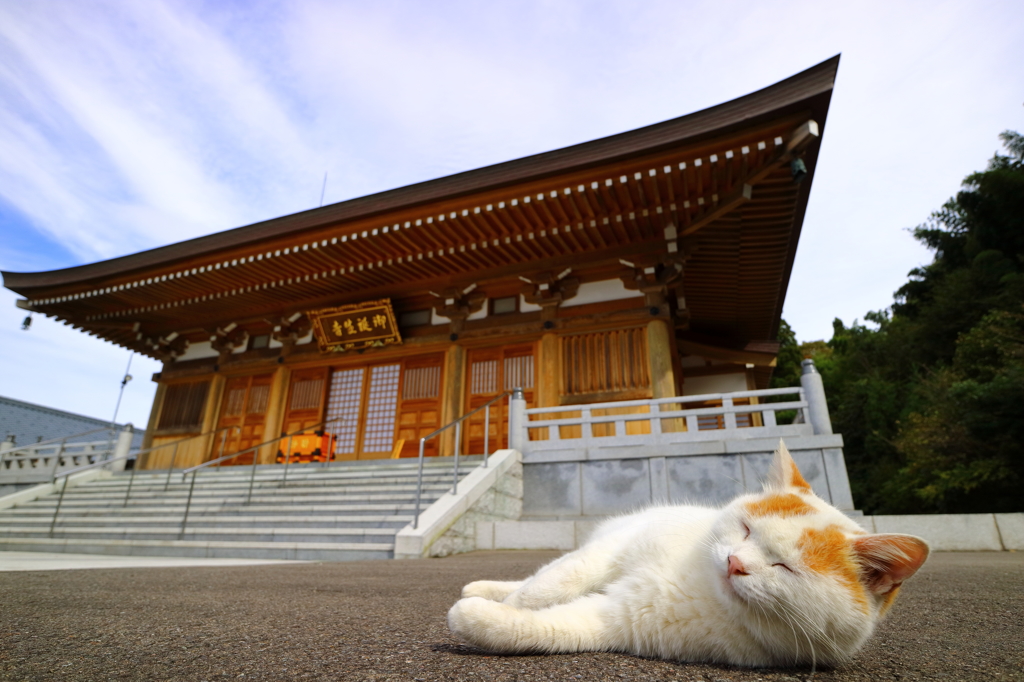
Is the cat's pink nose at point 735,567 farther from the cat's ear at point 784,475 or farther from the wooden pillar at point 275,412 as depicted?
the wooden pillar at point 275,412

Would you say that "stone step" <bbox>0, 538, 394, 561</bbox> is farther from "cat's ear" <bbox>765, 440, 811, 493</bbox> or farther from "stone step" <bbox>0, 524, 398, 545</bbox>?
"cat's ear" <bbox>765, 440, 811, 493</bbox>

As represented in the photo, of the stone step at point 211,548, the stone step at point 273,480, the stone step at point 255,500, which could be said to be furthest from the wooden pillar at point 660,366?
the stone step at point 211,548

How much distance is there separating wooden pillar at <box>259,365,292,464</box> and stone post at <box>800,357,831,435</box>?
1011 cm

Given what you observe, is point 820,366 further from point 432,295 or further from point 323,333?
point 323,333

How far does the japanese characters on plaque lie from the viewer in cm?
1089

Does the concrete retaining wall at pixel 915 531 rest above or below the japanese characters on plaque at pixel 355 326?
below

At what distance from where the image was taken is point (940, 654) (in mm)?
1321

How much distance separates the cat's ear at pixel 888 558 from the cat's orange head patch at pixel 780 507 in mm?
111

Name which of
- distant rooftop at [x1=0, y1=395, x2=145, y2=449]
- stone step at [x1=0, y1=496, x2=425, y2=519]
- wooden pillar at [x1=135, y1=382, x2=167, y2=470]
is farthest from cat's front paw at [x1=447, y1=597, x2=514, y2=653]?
distant rooftop at [x1=0, y1=395, x2=145, y2=449]

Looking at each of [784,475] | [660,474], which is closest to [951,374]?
[660,474]

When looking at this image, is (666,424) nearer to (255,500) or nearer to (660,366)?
(660,366)

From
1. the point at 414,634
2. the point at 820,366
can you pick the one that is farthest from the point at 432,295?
the point at 820,366

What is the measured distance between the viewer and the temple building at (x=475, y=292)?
7.68 meters

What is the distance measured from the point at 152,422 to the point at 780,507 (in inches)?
587
